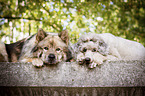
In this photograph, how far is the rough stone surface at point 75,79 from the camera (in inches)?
125

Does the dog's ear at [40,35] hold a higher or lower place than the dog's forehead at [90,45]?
higher

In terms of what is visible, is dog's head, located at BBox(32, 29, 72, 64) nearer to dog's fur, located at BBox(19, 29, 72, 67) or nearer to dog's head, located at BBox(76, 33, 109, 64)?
dog's fur, located at BBox(19, 29, 72, 67)

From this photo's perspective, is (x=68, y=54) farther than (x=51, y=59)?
Yes

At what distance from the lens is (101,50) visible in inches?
158

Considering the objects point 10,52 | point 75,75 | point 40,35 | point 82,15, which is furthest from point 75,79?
point 82,15

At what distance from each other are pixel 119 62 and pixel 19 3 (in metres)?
7.86

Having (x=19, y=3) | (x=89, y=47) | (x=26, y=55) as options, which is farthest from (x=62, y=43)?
(x=19, y=3)

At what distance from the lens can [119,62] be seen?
3.23 meters

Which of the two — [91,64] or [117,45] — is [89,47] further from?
[117,45]

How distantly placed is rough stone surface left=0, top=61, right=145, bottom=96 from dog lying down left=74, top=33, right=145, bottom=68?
0.82 ft

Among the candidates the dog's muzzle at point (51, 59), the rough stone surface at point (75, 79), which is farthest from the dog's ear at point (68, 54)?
the rough stone surface at point (75, 79)

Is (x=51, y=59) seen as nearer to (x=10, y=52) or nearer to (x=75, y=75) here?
(x=75, y=75)

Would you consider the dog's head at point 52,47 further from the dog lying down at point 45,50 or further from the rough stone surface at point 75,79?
the rough stone surface at point 75,79

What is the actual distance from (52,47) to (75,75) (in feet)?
3.82
